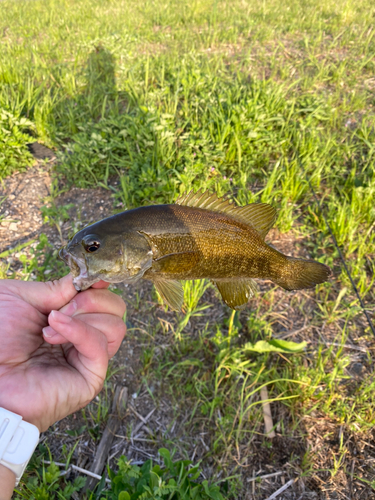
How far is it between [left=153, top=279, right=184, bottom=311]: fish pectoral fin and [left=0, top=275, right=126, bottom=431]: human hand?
40cm

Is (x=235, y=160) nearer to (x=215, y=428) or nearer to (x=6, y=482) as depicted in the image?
(x=215, y=428)

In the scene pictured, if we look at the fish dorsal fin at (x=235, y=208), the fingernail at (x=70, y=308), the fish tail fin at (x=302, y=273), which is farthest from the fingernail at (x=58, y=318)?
the fish tail fin at (x=302, y=273)

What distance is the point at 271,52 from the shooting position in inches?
244

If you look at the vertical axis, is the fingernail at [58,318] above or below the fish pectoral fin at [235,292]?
above

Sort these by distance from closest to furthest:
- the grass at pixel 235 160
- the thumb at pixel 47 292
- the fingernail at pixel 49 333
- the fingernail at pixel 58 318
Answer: the fingernail at pixel 58 318, the fingernail at pixel 49 333, the thumb at pixel 47 292, the grass at pixel 235 160

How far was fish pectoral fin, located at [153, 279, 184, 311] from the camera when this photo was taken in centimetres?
178

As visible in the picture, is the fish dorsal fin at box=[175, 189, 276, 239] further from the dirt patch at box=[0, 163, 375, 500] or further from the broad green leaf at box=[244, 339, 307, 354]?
the dirt patch at box=[0, 163, 375, 500]

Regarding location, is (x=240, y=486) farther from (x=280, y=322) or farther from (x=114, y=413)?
(x=280, y=322)

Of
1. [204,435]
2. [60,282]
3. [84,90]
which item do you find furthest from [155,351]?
[84,90]

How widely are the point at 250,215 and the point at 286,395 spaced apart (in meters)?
1.77

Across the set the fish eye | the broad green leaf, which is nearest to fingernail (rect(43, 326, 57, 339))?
the fish eye

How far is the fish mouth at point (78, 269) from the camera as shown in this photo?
166cm

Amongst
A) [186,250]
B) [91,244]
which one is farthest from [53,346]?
[186,250]

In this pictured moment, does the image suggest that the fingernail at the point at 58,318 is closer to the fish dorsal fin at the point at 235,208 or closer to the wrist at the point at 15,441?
the wrist at the point at 15,441
